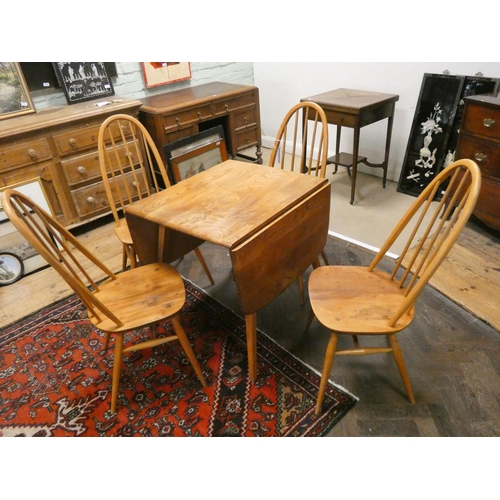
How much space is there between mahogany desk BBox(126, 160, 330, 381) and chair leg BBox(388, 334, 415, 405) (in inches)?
19.0

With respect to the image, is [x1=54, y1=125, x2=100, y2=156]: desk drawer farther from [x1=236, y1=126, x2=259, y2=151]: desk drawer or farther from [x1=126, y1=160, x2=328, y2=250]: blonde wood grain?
[x1=236, y1=126, x2=259, y2=151]: desk drawer

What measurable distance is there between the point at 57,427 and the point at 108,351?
0.39 metres

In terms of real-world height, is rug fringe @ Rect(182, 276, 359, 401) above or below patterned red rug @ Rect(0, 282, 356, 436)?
above

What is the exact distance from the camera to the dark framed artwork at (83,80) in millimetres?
2514

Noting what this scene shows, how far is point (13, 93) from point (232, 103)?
1540 millimetres

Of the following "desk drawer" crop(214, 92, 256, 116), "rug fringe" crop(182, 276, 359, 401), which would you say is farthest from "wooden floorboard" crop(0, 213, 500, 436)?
"desk drawer" crop(214, 92, 256, 116)

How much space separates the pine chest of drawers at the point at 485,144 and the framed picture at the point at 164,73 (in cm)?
226

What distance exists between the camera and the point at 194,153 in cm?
288

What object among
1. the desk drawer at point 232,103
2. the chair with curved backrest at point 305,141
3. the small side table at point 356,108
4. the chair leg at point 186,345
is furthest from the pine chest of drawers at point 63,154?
the chair leg at point 186,345

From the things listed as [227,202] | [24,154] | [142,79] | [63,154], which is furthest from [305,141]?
[142,79]

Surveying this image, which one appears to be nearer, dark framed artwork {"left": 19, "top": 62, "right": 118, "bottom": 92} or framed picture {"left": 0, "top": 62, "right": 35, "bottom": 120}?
framed picture {"left": 0, "top": 62, "right": 35, "bottom": 120}

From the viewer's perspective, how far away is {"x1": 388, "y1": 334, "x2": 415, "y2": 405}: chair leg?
1357 millimetres

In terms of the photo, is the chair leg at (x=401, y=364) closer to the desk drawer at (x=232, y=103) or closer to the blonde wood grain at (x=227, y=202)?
the blonde wood grain at (x=227, y=202)

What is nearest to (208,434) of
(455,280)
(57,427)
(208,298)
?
(57,427)
